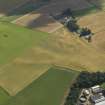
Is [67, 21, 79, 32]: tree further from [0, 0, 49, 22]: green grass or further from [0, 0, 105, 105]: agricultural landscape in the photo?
[0, 0, 49, 22]: green grass

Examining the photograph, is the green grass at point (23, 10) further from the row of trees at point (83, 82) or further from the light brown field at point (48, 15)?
the row of trees at point (83, 82)

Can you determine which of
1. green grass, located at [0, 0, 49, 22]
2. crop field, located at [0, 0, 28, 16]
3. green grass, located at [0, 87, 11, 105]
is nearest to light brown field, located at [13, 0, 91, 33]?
green grass, located at [0, 0, 49, 22]

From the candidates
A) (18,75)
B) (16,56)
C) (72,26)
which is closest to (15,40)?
(16,56)

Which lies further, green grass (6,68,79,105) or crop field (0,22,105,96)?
crop field (0,22,105,96)

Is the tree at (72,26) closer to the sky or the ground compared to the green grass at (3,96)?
closer to the sky

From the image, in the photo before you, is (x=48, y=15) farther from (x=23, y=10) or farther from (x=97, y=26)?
(x=97, y=26)

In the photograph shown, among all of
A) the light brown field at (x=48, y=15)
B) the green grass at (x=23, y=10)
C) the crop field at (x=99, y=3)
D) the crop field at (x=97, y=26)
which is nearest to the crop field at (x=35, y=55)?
the crop field at (x=97, y=26)
